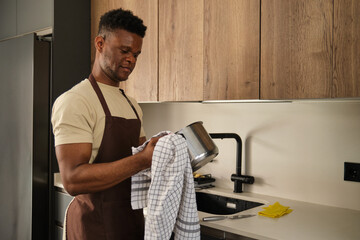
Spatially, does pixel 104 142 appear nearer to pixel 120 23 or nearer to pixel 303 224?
pixel 120 23

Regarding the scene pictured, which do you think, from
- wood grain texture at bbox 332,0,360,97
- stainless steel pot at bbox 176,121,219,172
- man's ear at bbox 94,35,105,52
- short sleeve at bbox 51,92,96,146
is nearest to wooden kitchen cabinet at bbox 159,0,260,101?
wood grain texture at bbox 332,0,360,97

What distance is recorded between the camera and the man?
1182mm

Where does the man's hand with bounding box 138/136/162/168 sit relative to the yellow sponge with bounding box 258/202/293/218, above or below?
above

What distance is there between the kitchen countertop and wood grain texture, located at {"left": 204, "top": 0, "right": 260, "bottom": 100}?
1.71 feet

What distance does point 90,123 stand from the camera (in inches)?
49.8

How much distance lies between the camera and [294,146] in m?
1.85

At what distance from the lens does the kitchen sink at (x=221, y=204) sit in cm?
191

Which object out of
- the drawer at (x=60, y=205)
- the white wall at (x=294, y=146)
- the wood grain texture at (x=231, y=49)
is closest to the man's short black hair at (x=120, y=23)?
the wood grain texture at (x=231, y=49)

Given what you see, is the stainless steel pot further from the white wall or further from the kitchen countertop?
the white wall

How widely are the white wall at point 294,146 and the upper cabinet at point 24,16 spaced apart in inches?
47.2

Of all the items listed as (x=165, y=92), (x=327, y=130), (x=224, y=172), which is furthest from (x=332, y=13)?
(x=224, y=172)

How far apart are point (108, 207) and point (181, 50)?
0.91 meters

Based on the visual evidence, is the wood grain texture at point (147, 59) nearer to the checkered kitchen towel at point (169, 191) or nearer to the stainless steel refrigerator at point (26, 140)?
the stainless steel refrigerator at point (26, 140)

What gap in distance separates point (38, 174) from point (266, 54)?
153cm
